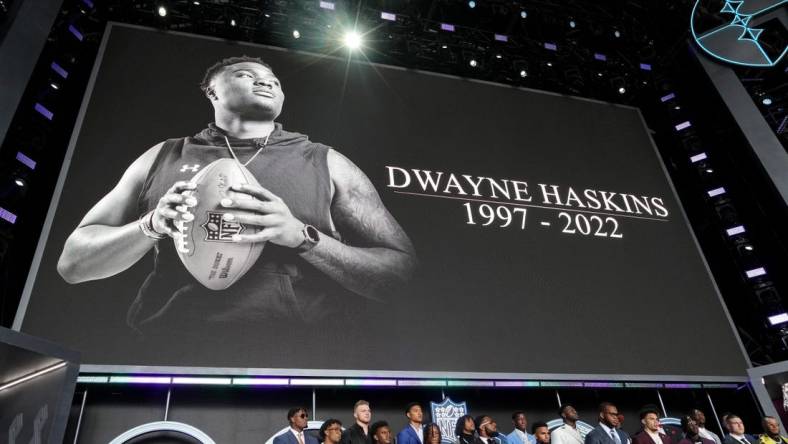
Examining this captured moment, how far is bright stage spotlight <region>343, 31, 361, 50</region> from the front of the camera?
7805mm

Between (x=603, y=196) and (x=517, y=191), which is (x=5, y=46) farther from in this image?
(x=603, y=196)

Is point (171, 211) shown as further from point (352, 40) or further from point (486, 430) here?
point (352, 40)

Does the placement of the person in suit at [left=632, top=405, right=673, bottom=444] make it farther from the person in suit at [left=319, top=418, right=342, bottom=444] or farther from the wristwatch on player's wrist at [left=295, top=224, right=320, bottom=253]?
the wristwatch on player's wrist at [left=295, top=224, right=320, bottom=253]

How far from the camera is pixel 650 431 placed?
16.5 ft

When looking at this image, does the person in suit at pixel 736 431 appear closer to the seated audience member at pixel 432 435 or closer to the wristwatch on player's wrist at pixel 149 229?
the seated audience member at pixel 432 435

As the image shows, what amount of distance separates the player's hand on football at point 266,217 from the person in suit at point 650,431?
11.0ft

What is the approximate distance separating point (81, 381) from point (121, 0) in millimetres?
4467

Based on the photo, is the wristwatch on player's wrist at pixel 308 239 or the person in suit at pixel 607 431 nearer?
the person in suit at pixel 607 431

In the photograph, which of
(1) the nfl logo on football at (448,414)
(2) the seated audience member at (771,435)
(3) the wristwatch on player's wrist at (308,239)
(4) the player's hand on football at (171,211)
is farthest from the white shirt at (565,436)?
(4) the player's hand on football at (171,211)

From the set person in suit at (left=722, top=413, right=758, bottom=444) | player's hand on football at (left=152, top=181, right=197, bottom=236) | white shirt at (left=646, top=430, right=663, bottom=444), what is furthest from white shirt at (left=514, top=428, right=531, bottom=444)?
player's hand on football at (left=152, top=181, right=197, bottom=236)

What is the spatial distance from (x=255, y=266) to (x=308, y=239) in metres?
0.55

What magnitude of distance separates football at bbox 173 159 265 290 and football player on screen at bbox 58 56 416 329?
0.09 feet

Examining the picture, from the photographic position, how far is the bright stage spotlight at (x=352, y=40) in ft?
25.6

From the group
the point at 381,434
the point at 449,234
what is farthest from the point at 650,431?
the point at 449,234
